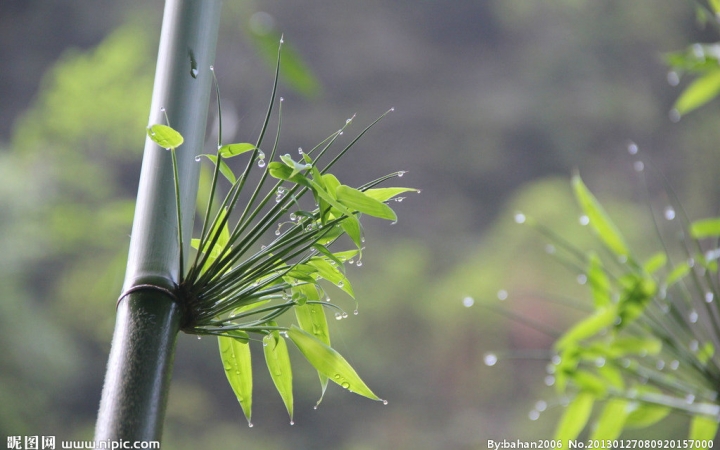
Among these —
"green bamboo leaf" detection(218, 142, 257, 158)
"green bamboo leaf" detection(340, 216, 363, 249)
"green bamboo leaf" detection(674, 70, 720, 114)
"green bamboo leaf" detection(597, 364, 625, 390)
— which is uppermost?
"green bamboo leaf" detection(674, 70, 720, 114)

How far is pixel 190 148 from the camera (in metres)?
0.30

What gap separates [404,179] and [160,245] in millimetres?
3196

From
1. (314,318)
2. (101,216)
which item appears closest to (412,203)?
(101,216)

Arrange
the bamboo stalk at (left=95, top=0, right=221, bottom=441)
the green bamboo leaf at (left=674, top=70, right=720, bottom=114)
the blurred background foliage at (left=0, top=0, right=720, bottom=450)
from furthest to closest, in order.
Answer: the blurred background foliage at (left=0, top=0, right=720, bottom=450) → the green bamboo leaf at (left=674, top=70, right=720, bottom=114) → the bamboo stalk at (left=95, top=0, right=221, bottom=441)

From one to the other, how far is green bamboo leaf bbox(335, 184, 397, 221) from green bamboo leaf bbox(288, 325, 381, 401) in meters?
0.06

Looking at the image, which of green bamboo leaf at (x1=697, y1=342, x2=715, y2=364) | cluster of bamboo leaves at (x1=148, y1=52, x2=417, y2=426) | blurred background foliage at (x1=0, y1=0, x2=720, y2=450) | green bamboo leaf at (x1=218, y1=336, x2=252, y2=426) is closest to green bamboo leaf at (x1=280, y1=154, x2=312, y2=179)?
cluster of bamboo leaves at (x1=148, y1=52, x2=417, y2=426)

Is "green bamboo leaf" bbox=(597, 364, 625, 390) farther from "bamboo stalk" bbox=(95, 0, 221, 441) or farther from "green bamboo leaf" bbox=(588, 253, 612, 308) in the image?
"bamboo stalk" bbox=(95, 0, 221, 441)

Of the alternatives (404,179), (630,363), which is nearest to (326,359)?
(630,363)

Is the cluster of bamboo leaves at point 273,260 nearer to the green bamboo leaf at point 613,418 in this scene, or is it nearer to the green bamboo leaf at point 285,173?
the green bamboo leaf at point 285,173

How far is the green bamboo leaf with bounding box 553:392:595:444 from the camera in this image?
310 mm

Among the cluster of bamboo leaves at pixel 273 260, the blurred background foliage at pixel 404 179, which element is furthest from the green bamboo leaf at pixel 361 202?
the blurred background foliage at pixel 404 179

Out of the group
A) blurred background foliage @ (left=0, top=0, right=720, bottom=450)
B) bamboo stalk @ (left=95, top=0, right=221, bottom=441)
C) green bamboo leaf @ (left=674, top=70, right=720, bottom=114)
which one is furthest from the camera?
blurred background foliage @ (left=0, top=0, right=720, bottom=450)

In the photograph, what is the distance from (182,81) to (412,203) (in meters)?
3.39

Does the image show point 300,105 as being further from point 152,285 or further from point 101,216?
point 152,285
